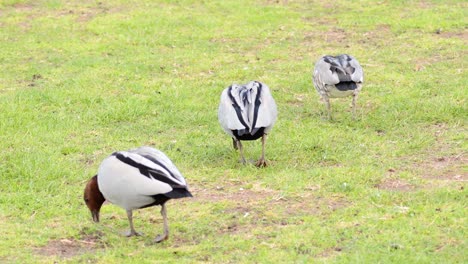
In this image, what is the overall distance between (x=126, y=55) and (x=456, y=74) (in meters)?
4.81

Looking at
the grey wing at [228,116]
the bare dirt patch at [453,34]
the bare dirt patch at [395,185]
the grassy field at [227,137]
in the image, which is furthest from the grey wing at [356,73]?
the bare dirt patch at [453,34]

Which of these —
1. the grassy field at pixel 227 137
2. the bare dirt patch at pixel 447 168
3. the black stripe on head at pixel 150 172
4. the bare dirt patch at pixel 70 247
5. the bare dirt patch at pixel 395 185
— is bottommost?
the bare dirt patch at pixel 447 168

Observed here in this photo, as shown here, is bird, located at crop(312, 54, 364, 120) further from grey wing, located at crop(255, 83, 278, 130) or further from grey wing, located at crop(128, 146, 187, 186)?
grey wing, located at crop(128, 146, 187, 186)

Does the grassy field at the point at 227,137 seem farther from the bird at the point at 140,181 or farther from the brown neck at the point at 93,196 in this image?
the bird at the point at 140,181

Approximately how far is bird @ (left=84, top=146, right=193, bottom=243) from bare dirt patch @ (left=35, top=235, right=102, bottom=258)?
1.01 ft

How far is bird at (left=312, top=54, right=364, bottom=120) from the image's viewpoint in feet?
33.7

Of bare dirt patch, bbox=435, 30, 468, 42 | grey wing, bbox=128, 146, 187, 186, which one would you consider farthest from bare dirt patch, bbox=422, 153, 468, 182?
bare dirt patch, bbox=435, 30, 468, 42

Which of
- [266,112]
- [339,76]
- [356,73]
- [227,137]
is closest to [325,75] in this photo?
[339,76]

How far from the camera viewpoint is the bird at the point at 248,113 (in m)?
8.67

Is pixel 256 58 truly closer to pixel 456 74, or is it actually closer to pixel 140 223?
pixel 456 74

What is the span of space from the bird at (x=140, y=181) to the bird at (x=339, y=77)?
3.65m

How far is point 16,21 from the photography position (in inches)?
619

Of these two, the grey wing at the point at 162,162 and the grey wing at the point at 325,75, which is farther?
the grey wing at the point at 325,75

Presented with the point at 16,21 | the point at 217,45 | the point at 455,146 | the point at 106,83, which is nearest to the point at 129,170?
the point at 455,146
